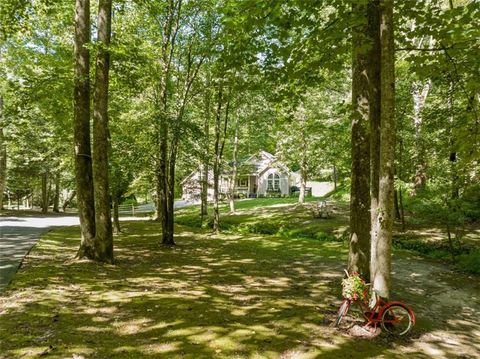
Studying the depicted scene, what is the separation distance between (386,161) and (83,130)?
884cm

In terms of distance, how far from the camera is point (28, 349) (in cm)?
479

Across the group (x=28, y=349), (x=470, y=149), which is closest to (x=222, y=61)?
(x=470, y=149)

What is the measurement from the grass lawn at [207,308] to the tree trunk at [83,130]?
0.94 m

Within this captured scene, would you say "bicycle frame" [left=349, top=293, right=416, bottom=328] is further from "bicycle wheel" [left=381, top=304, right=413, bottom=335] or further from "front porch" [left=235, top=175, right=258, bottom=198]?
"front porch" [left=235, top=175, right=258, bottom=198]

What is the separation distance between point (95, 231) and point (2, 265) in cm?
251

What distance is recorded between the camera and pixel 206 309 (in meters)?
7.00

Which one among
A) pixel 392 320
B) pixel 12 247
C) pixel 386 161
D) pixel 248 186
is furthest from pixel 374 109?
pixel 248 186

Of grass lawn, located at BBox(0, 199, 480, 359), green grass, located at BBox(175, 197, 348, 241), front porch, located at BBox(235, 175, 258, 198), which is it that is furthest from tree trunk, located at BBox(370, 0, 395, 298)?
front porch, located at BBox(235, 175, 258, 198)

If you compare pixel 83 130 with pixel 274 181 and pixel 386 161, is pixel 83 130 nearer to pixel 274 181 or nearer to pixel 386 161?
pixel 386 161

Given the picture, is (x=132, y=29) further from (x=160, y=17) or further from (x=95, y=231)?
(x=95, y=231)

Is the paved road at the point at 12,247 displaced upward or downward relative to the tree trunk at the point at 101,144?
downward

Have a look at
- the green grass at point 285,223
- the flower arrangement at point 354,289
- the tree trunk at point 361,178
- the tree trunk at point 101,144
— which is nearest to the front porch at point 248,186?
the green grass at point 285,223

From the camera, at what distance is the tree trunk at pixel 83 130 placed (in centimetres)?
1059

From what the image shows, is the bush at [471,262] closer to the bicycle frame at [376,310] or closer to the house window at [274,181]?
the bicycle frame at [376,310]
